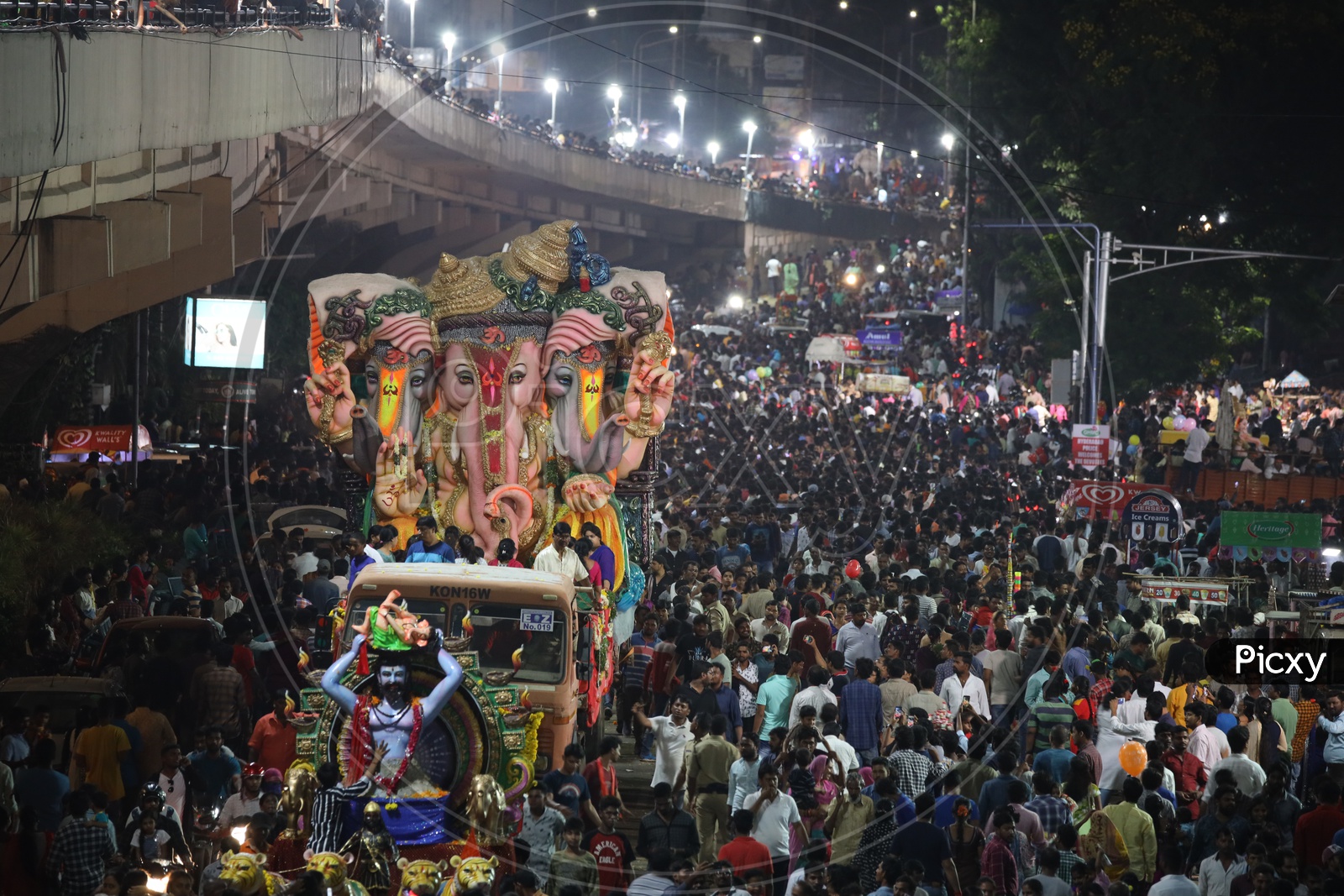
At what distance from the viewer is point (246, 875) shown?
895 cm

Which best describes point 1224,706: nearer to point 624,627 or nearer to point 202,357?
point 624,627

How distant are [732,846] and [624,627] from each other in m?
7.26

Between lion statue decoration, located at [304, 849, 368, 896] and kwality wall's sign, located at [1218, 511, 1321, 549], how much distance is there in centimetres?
1324

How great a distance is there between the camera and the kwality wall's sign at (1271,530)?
65.9ft

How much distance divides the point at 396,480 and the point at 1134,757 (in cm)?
846

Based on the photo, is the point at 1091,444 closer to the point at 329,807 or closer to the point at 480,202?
the point at 329,807

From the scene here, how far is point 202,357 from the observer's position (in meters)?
34.3

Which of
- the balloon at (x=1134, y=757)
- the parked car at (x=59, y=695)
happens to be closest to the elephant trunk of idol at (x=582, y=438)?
the parked car at (x=59, y=695)

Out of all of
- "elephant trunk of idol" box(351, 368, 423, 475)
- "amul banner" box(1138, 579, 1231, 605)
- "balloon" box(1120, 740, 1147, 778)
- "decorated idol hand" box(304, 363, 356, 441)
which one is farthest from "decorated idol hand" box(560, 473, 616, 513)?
"balloon" box(1120, 740, 1147, 778)

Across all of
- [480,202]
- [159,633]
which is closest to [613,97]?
[480,202]

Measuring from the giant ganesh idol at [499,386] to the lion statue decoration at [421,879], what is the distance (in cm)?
898

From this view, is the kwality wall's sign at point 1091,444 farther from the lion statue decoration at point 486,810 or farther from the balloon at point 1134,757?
the lion statue decoration at point 486,810

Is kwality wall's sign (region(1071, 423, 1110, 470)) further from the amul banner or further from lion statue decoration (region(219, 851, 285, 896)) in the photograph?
lion statue decoration (region(219, 851, 285, 896))

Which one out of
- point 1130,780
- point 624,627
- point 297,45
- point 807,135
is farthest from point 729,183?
point 1130,780
